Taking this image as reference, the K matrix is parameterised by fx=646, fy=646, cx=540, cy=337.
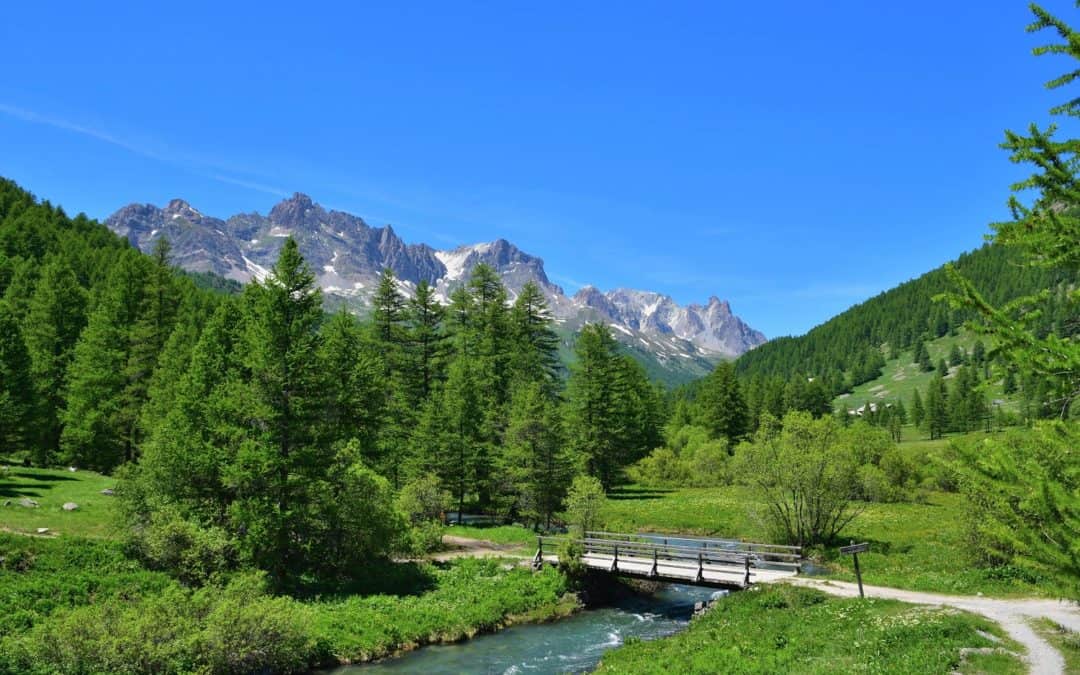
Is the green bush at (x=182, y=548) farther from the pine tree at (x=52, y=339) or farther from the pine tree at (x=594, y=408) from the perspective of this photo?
the pine tree at (x=594, y=408)

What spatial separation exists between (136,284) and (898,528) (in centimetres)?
6364

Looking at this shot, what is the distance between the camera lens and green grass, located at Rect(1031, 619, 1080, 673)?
15.6 m

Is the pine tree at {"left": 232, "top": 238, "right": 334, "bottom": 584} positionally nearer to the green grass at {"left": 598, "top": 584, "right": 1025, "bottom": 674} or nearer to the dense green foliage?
the green grass at {"left": 598, "top": 584, "right": 1025, "bottom": 674}

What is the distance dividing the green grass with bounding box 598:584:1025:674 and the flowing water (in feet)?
8.51

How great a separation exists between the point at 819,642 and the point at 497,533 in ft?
94.9

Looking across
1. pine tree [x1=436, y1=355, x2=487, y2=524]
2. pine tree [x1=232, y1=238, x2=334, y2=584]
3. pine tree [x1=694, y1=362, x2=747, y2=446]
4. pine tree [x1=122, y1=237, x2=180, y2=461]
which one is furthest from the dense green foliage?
pine tree [x1=694, y1=362, x2=747, y2=446]

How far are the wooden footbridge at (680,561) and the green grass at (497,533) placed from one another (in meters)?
6.92

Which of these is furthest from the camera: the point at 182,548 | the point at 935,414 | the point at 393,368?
the point at 935,414

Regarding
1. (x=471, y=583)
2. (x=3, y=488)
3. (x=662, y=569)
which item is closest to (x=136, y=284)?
(x=3, y=488)

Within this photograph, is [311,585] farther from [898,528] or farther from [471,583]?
[898,528]

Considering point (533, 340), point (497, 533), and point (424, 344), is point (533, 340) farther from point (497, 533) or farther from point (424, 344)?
point (497, 533)

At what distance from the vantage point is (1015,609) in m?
21.7

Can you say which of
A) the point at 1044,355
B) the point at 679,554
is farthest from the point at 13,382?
the point at 1044,355

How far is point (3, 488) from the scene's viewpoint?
110 ft
